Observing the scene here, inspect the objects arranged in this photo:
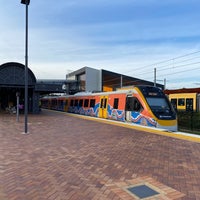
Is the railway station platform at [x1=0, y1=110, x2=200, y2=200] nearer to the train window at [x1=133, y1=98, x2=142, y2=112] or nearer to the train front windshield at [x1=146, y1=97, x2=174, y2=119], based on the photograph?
the train front windshield at [x1=146, y1=97, x2=174, y2=119]

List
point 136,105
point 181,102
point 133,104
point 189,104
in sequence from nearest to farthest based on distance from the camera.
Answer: point 136,105, point 133,104, point 189,104, point 181,102

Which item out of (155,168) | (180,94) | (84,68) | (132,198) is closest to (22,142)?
(155,168)

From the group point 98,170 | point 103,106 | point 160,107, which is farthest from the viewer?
point 103,106

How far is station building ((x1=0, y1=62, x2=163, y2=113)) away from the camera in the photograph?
2394 cm

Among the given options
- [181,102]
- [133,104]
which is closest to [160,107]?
[133,104]

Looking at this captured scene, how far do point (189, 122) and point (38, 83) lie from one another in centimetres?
1602

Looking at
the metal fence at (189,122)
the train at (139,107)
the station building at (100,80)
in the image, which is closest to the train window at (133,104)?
the train at (139,107)

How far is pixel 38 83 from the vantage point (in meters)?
25.5

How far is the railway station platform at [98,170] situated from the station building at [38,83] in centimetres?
1085

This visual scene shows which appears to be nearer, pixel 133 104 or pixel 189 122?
pixel 133 104

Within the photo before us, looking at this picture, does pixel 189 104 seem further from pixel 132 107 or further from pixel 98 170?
pixel 98 170

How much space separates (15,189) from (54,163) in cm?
168

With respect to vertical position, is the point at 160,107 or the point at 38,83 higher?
the point at 38,83

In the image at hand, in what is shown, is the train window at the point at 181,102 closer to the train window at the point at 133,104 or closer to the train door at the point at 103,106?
the train door at the point at 103,106
